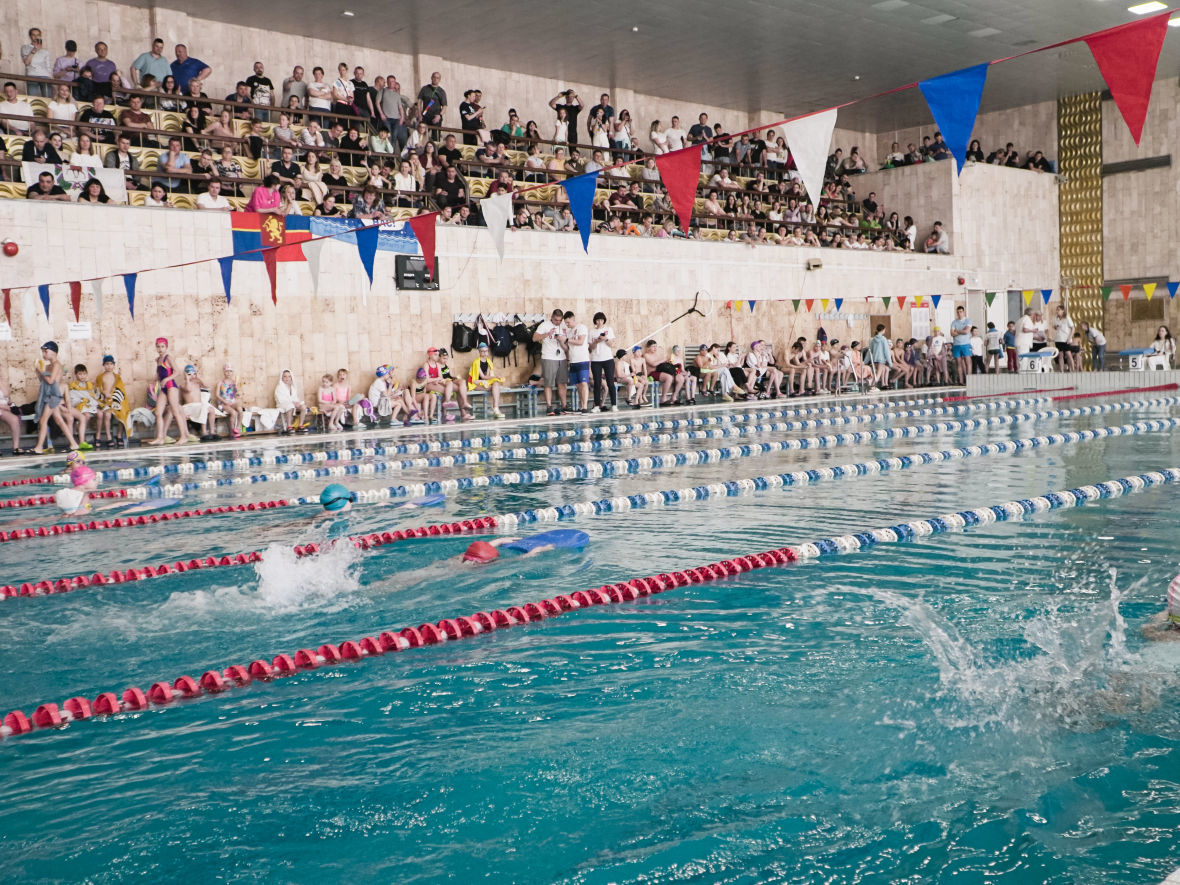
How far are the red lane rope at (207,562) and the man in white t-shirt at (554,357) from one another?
29.1ft

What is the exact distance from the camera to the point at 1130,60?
16.4 ft

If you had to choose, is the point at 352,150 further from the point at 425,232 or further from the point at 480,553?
the point at 480,553

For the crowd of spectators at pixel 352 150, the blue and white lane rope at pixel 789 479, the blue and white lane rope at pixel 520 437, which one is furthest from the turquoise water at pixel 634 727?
the crowd of spectators at pixel 352 150

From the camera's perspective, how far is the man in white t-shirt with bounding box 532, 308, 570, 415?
596 inches

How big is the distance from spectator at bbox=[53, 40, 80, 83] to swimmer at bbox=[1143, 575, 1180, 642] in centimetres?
1366

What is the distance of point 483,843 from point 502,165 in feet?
48.7

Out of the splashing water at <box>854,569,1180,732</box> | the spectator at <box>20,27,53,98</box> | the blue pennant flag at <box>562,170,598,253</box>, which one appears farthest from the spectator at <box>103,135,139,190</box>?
the splashing water at <box>854,569,1180,732</box>

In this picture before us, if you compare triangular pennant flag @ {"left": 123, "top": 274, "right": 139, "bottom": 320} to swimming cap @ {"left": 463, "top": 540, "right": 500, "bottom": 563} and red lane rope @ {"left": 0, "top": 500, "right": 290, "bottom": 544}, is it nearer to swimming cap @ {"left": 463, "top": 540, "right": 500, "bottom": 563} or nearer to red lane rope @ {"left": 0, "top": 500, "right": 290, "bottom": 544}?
red lane rope @ {"left": 0, "top": 500, "right": 290, "bottom": 544}

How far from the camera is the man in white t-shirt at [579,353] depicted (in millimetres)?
15109

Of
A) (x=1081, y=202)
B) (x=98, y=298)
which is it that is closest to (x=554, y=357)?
(x=98, y=298)

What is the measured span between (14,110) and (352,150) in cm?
423

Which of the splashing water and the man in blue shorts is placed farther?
the man in blue shorts

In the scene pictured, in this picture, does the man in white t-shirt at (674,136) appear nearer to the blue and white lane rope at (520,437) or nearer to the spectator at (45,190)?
the blue and white lane rope at (520,437)

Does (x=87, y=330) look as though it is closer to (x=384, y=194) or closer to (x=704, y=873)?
(x=384, y=194)
